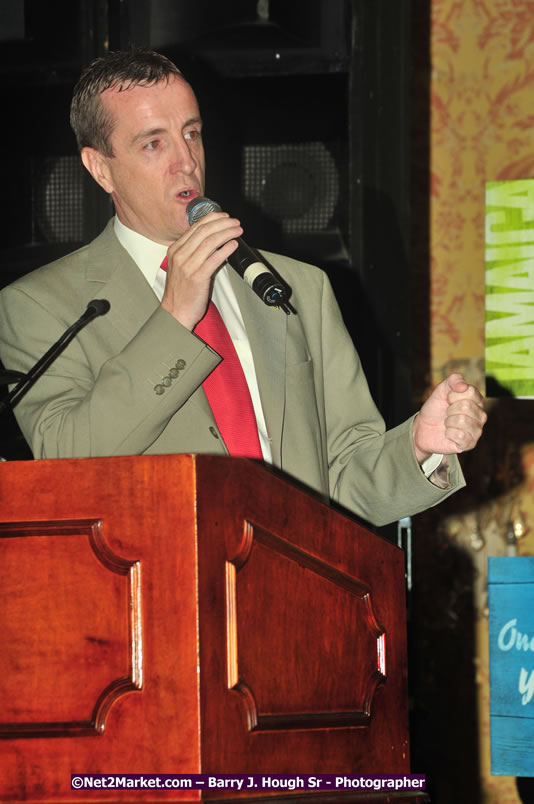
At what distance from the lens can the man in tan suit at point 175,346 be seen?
1.47m

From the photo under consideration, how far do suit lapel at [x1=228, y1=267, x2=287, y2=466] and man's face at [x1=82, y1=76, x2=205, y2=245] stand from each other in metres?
0.16

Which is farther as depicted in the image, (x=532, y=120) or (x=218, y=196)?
(x=532, y=120)

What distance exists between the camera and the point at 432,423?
5.22ft

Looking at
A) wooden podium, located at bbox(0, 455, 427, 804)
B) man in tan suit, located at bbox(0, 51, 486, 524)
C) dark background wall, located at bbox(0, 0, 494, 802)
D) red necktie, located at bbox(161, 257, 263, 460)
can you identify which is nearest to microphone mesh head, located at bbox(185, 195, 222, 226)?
man in tan suit, located at bbox(0, 51, 486, 524)

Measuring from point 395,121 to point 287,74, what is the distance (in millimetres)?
316

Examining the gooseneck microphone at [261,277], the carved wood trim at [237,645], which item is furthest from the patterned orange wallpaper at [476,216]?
the carved wood trim at [237,645]

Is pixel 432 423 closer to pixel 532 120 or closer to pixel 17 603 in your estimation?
pixel 17 603

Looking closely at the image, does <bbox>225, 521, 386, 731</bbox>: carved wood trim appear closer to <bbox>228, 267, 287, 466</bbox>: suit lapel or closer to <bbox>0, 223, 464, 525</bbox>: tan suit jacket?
<bbox>0, 223, 464, 525</bbox>: tan suit jacket

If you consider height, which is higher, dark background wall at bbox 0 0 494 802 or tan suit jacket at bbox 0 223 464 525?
dark background wall at bbox 0 0 494 802

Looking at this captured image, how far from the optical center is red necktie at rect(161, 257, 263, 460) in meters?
1.72

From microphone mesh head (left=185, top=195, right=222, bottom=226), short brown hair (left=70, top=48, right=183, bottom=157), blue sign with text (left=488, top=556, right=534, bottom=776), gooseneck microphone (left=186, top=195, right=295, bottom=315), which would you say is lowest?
blue sign with text (left=488, top=556, right=534, bottom=776)

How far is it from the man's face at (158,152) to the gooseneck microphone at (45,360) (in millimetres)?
283

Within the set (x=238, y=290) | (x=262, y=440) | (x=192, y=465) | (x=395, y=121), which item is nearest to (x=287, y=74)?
(x=395, y=121)

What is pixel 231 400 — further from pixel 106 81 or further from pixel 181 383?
pixel 106 81
